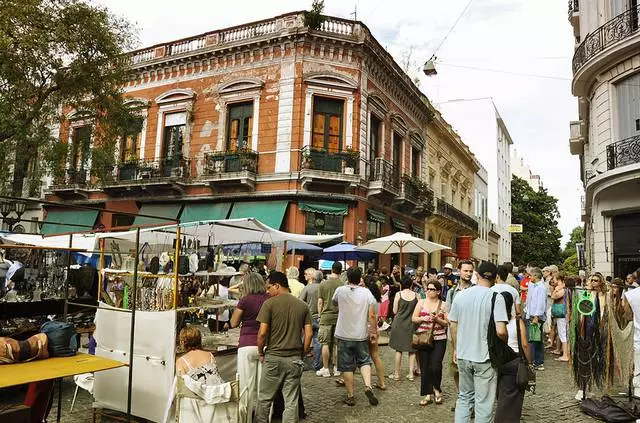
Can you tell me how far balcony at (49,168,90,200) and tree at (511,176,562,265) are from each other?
40.0 m

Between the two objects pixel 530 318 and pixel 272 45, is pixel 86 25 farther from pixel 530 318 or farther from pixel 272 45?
pixel 530 318

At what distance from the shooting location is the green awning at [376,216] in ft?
61.8

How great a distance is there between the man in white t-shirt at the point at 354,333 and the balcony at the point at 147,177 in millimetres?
13727

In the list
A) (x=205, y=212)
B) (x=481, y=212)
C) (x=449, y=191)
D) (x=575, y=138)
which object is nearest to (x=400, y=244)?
(x=205, y=212)

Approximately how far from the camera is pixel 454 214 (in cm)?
2950

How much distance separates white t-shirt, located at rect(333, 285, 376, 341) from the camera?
6445 mm

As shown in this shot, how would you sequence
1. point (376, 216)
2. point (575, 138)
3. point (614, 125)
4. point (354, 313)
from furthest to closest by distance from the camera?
point (575, 138), point (376, 216), point (614, 125), point (354, 313)

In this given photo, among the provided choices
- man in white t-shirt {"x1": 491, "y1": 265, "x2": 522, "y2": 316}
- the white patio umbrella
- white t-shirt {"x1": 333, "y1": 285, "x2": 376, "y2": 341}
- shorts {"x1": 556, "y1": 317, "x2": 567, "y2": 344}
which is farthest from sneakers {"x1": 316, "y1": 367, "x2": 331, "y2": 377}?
the white patio umbrella

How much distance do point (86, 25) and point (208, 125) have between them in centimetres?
676

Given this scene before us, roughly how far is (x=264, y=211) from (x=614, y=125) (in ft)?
37.8

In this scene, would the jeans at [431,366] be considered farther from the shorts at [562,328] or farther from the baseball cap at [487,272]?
the shorts at [562,328]

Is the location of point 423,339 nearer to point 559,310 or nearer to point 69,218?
point 559,310

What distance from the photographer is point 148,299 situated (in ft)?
24.1

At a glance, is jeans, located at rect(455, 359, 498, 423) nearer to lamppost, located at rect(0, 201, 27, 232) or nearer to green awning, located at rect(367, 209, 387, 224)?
lamppost, located at rect(0, 201, 27, 232)
